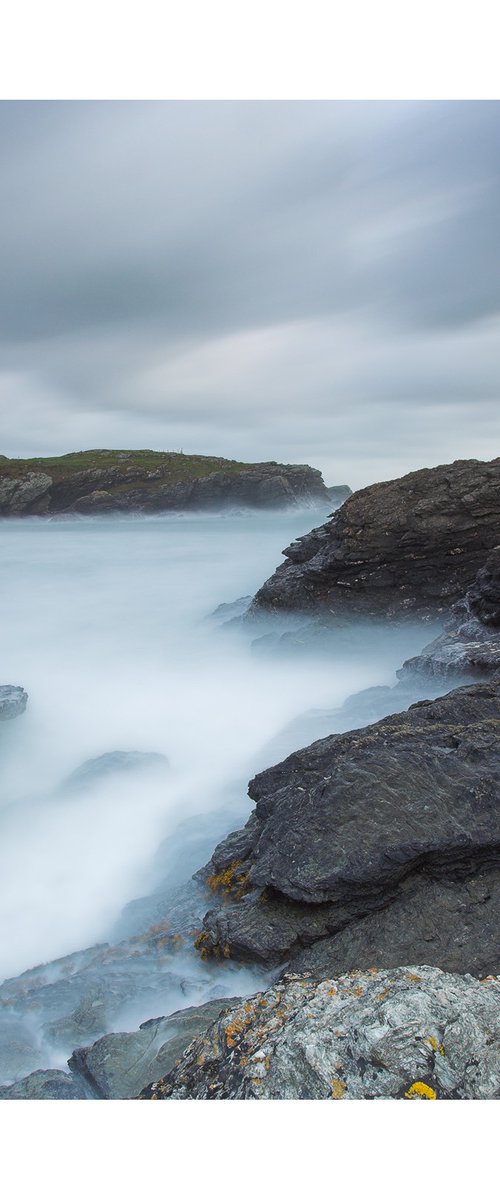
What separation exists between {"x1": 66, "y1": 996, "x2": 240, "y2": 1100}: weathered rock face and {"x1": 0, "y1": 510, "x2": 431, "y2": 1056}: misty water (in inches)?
30.1

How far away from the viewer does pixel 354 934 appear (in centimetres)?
515

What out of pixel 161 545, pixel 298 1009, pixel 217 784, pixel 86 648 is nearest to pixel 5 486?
pixel 161 545

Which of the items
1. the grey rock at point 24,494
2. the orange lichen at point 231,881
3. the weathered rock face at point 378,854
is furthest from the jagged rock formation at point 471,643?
the grey rock at point 24,494

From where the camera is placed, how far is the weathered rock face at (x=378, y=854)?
516 centimetres

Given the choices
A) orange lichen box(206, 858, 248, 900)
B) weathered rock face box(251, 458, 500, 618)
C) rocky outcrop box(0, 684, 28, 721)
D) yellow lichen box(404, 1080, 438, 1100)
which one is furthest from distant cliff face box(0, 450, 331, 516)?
yellow lichen box(404, 1080, 438, 1100)

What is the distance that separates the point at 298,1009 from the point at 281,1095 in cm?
58

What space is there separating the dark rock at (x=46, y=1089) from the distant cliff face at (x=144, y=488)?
98.6 m

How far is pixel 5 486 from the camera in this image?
327 feet

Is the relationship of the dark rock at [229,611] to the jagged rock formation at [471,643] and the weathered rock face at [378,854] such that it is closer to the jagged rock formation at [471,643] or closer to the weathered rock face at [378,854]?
→ the jagged rock formation at [471,643]

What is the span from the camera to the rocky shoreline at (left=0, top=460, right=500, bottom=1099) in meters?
3.21

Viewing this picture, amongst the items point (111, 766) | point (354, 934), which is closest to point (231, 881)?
point (354, 934)

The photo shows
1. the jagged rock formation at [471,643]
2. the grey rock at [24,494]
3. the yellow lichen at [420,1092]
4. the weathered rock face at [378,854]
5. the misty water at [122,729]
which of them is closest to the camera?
the yellow lichen at [420,1092]

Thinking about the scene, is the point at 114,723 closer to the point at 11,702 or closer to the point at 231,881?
the point at 11,702
